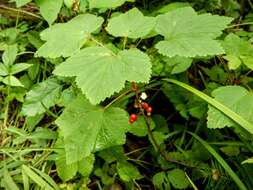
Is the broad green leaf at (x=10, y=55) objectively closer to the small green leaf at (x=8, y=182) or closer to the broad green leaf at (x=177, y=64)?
the small green leaf at (x=8, y=182)

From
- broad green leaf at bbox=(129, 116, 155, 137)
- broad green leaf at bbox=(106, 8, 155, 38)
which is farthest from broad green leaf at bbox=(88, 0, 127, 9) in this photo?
broad green leaf at bbox=(129, 116, 155, 137)

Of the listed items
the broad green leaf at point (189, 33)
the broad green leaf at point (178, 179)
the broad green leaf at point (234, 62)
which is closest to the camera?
the broad green leaf at point (189, 33)

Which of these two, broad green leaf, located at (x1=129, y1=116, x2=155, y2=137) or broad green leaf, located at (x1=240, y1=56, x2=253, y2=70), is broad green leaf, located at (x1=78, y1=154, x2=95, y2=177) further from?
broad green leaf, located at (x1=240, y1=56, x2=253, y2=70)

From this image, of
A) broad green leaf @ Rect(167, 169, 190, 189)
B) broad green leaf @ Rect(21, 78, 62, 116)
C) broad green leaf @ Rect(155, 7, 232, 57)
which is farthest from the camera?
broad green leaf @ Rect(21, 78, 62, 116)

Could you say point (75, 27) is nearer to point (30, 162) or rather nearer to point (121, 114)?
point (121, 114)

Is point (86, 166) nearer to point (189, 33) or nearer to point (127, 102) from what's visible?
point (127, 102)

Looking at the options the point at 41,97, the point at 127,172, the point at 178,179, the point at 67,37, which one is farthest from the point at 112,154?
the point at 67,37

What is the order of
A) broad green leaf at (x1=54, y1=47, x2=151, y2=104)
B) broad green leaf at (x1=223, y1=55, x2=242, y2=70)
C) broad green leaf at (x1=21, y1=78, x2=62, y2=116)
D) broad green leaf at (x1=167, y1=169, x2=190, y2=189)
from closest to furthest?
broad green leaf at (x1=54, y1=47, x2=151, y2=104) < broad green leaf at (x1=223, y1=55, x2=242, y2=70) < broad green leaf at (x1=167, y1=169, x2=190, y2=189) < broad green leaf at (x1=21, y1=78, x2=62, y2=116)

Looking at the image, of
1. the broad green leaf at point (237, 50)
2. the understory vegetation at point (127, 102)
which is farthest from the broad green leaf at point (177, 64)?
the broad green leaf at point (237, 50)
